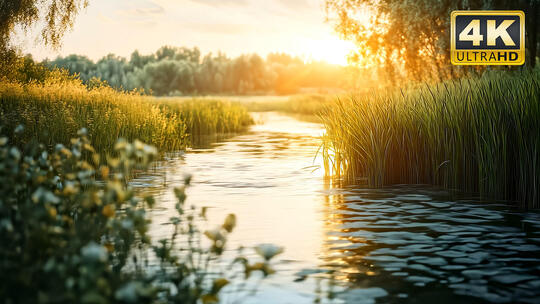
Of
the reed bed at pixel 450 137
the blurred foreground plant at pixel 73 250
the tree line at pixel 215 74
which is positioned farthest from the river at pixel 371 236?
the tree line at pixel 215 74

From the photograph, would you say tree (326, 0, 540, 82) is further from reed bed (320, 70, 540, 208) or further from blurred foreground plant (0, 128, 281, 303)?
blurred foreground plant (0, 128, 281, 303)

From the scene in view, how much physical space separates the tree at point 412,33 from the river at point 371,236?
8.49 meters

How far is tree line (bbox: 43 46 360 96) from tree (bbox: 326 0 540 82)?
243 feet

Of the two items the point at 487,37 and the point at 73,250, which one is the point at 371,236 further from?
the point at 487,37

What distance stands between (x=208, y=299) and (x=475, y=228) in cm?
565

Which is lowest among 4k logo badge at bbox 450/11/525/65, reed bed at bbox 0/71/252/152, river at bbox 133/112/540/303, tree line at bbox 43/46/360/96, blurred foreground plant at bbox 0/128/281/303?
river at bbox 133/112/540/303

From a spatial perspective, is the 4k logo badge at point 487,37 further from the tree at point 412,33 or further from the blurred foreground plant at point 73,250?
the blurred foreground plant at point 73,250

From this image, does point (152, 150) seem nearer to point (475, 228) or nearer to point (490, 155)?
point (475, 228)

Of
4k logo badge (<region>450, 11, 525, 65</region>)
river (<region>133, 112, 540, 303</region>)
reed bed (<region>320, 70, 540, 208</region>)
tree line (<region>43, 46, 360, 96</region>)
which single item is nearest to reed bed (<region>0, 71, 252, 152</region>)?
river (<region>133, 112, 540, 303</region>)

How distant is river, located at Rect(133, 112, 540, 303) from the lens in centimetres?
595

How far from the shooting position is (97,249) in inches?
132

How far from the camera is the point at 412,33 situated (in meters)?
21.3

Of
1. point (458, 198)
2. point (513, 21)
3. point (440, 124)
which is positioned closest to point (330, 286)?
point (458, 198)

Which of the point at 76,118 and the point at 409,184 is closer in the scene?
the point at 409,184
